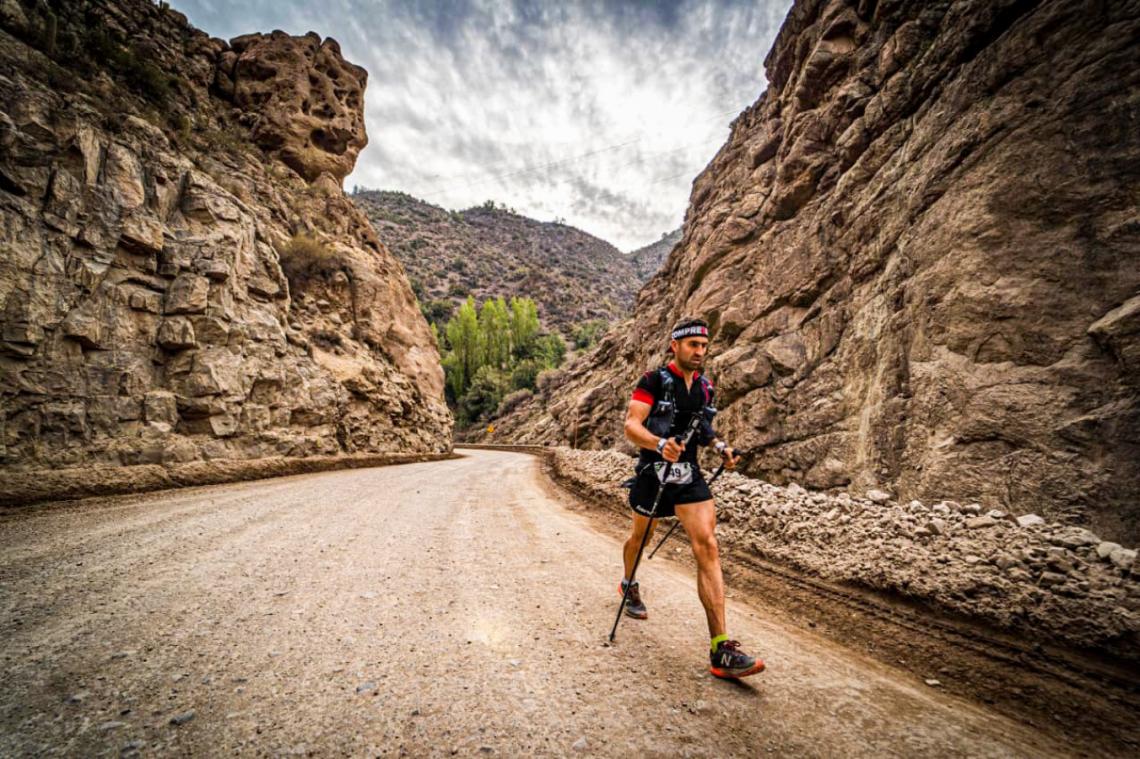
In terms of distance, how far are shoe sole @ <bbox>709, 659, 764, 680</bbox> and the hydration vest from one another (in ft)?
4.69

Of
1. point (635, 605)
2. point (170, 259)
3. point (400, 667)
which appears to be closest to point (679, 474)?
point (635, 605)

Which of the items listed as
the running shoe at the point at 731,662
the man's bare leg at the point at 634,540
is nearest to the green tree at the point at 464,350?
the man's bare leg at the point at 634,540

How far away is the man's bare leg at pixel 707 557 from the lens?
2564 millimetres

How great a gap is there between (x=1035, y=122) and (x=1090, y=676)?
20.2 ft

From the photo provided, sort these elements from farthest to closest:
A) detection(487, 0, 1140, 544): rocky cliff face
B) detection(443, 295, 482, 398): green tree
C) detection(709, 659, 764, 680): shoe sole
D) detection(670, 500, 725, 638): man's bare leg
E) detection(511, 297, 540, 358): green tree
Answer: detection(511, 297, 540, 358): green tree < detection(443, 295, 482, 398): green tree < detection(487, 0, 1140, 544): rocky cliff face < detection(670, 500, 725, 638): man's bare leg < detection(709, 659, 764, 680): shoe sole

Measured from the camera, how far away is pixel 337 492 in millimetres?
8398

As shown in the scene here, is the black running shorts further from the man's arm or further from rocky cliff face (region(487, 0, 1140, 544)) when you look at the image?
rocky cliff face (region(487, 0, 1140, 544))

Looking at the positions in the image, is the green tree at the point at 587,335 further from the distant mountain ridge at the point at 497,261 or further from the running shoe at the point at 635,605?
the running shoe at the point at 635,605

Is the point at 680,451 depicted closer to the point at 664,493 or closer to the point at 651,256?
the point at 664,493

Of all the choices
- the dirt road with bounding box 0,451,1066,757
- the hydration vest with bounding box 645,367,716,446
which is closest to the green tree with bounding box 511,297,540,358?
the dirt road with bounding box 0,451,1066,757

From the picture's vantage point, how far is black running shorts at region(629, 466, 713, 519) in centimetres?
290

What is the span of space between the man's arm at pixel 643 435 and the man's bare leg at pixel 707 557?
0.42 metres

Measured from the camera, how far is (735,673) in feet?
7.72

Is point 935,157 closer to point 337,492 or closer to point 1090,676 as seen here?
point 1090,676
